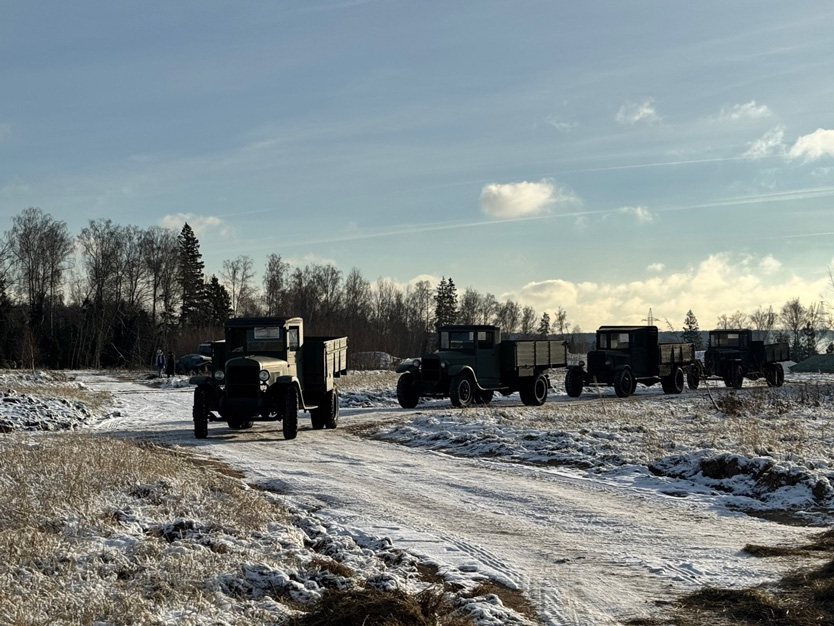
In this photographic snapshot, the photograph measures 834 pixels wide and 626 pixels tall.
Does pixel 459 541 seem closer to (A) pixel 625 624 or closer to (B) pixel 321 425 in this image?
(A) pixel 625 624

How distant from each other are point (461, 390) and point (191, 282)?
192 feet

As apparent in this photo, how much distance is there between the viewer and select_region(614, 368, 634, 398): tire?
30.0 m

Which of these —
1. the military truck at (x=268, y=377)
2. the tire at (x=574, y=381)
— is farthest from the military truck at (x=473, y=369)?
the military truck at (x=268, y=377)

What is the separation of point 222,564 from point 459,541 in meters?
2.50

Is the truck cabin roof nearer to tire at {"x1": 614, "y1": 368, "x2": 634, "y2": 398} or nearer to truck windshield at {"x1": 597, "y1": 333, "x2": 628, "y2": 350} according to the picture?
tire at {"x1": 614, "y1": 368, "x2": 634, "y2": 398}

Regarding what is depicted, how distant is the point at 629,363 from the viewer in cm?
3080

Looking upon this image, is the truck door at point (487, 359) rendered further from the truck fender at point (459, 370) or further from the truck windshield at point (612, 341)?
the truck windshield at point (612, 341)

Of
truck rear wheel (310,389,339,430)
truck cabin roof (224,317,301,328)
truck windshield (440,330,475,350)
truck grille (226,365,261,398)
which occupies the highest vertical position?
truck cabin roof (224,317,301,328)

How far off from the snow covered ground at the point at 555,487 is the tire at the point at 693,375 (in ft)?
38.1

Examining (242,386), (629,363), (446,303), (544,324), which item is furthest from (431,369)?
(544,324)

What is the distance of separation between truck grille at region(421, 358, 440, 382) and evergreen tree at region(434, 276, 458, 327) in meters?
86.1

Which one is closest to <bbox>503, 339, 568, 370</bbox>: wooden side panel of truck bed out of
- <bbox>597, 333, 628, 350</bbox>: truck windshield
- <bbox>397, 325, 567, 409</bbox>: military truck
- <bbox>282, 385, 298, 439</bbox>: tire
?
<bbox>397, 325, 567, 409</bbox>: military truck

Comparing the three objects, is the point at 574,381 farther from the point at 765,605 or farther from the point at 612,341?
the point at 765,605

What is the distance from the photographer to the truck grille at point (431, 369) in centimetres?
2438
